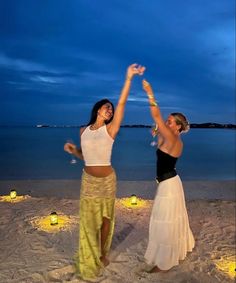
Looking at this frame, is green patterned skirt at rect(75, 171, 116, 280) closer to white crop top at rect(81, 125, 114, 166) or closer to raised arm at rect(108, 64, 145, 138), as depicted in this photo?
white crop top at rect(81, 125, 114, 166)

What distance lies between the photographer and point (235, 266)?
4.72 meters

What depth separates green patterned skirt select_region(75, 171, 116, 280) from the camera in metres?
4.02

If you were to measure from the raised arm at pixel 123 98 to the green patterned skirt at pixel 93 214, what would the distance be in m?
0.61

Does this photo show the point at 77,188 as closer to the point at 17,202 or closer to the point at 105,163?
the point at 17,202

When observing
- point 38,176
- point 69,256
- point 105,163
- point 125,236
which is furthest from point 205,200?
point 38,176

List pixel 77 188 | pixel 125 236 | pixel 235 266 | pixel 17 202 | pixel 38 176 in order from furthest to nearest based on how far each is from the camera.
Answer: pixel 38 176 → pixel 77 188 → pixel 17 202 → pixel 125 236 → pixel 235 266

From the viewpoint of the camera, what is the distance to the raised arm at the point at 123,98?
368cm

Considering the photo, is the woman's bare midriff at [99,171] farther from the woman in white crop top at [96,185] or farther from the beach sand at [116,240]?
the beach sand at [116,240]

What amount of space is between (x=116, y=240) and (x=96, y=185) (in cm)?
191

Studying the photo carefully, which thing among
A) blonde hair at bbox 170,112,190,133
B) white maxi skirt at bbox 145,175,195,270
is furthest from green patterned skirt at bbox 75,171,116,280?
blonde hair at bbox 170,112,190,133

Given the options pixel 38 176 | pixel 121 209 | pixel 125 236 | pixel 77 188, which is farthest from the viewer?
pixel 38 176

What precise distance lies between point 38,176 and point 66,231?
11341 millimetres

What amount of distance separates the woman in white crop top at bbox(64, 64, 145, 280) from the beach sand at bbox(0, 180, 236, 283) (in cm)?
32

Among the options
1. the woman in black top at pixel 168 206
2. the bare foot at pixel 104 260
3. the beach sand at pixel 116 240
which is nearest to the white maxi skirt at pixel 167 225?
the woman in black top at pixel 168 206
